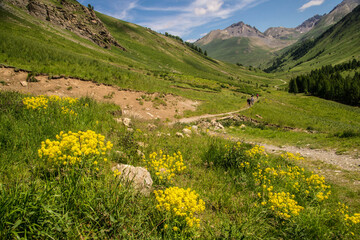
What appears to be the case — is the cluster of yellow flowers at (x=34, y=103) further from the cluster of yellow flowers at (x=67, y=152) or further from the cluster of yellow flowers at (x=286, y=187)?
the cluster of yellow flowers at (x=286, y=187)

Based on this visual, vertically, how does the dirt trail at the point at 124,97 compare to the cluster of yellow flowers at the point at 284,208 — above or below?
below

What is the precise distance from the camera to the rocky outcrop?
5333cm

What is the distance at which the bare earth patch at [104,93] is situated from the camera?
15.0 meters

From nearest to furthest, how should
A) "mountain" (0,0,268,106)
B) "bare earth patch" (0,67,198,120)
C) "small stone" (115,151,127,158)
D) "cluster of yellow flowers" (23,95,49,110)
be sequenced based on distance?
"small stone" (115,151,127,158), "cluster of yellow flowers" (23,95,49,110), "bare earth patch" (0,67,198,120), "mountain" (0,0,268,106)

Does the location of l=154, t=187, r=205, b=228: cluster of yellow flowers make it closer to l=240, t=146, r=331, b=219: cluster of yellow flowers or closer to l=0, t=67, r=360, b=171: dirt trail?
l=240, t=146, r=331, b=219: cluster of yellow flowers

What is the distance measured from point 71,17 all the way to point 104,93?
220 feet

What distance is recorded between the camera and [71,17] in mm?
65312

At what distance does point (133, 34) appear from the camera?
12125 centimetres

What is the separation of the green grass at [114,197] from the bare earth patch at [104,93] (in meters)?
9.37

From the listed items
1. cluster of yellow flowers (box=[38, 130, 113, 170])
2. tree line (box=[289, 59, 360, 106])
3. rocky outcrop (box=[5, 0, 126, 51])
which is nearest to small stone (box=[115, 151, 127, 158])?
cluster of yellow flowers (box=[38, 130, 113, 170])

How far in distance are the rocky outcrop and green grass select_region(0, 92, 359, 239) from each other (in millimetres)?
68766

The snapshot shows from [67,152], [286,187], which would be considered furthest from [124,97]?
[286,187]

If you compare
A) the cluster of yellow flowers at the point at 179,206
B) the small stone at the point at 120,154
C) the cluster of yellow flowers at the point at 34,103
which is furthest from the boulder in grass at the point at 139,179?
the cluster of yellow flowers at the point at 34,103

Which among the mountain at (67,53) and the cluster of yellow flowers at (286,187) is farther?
the mountain at (67,53)
